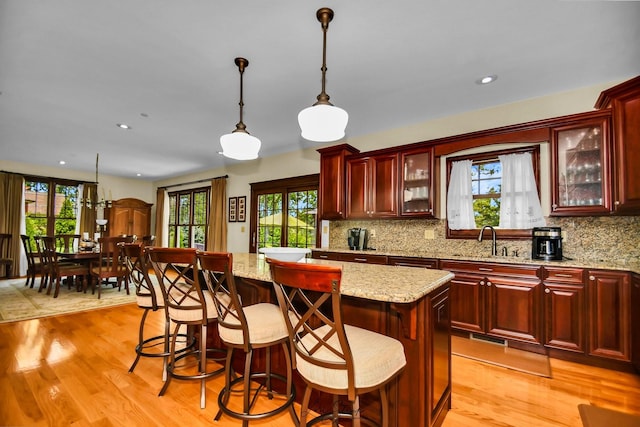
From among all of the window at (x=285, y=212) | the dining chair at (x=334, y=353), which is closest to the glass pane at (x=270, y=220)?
the window at (x=285, y=212)

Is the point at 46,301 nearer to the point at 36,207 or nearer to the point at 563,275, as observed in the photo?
the point at 36,207

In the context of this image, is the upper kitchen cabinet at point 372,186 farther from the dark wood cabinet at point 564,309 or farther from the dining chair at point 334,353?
the dining chair at point 334,353

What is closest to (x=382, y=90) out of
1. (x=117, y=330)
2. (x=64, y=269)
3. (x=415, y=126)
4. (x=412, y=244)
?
(x=415, y=126)

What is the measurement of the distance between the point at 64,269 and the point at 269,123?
4294 mm

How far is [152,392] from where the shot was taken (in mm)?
2125

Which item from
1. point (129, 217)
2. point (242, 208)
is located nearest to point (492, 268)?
point (242, 208)

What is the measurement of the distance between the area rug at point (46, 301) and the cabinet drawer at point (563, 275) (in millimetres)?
5481

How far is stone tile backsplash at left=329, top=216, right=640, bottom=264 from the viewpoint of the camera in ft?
9.19

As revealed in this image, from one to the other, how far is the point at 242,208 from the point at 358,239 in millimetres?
3231

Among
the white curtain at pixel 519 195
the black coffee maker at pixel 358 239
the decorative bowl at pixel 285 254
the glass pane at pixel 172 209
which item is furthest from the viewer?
the glass pane at pixel 172 209

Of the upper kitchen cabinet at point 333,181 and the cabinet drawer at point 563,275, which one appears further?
the upper kitchen cabinet at point 333,181

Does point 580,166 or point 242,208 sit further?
point 242,208

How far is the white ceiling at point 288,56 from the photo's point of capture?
6.75ft

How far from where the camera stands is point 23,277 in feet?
21.6
